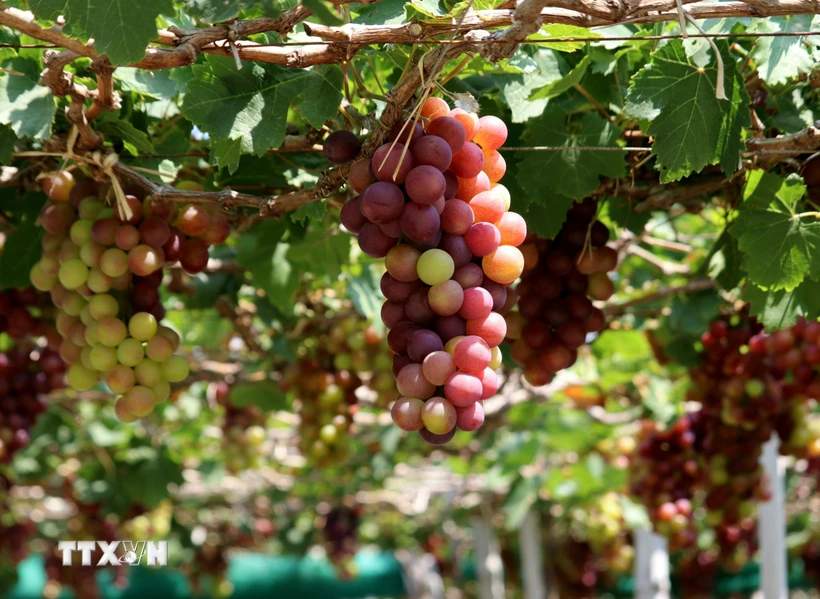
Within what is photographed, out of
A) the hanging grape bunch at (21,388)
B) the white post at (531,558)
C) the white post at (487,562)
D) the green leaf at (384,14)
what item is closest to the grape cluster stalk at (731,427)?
the green leaf at (384,14)

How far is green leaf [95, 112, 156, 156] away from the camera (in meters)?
1.88

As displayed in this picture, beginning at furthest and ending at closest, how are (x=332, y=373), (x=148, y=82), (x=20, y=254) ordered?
(x=332, y=373), (x=20, y=254), (x=148, y=82)

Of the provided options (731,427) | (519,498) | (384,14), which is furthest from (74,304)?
(519,498)

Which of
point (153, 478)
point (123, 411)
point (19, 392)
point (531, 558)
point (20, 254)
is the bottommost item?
point (531, 558)

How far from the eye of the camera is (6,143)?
6.05ft

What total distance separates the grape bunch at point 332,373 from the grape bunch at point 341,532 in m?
4.19

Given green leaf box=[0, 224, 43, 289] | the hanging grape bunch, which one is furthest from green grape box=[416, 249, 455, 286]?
the hanging grape bunch

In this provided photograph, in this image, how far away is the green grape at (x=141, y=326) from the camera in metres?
1.92

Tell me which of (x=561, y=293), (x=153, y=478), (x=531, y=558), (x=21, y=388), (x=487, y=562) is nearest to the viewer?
(x=561, y=293)

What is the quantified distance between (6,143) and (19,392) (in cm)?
176

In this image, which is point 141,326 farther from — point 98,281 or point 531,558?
point 531,558

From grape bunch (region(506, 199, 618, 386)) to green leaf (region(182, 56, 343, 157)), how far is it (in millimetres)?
698

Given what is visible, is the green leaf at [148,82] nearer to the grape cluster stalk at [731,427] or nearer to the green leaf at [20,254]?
the green leaf at [20,254]

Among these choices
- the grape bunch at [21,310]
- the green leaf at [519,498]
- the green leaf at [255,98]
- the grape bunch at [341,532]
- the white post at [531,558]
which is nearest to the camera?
the green leaf at [255,98]
